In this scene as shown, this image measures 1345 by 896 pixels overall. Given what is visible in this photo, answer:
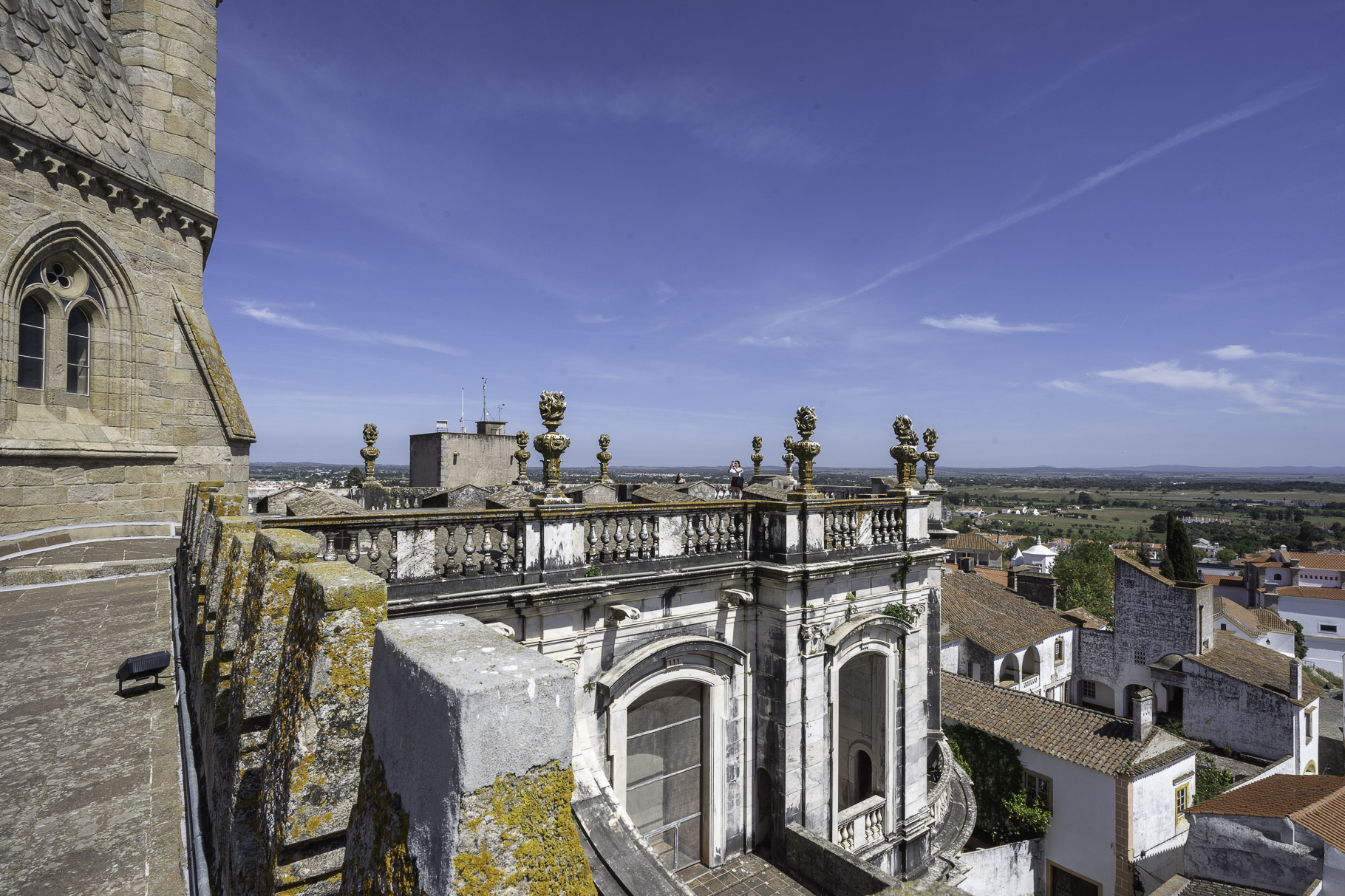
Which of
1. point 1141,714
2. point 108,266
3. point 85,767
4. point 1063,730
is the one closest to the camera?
point 85,767

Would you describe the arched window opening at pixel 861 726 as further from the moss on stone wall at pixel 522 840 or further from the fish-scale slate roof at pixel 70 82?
the fish-scale slate roof at pixel 70 82

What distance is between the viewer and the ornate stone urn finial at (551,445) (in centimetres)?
917

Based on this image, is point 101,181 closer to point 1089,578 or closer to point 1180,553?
point 1180,553

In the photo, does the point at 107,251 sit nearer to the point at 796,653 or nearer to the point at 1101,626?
the point at 796,653

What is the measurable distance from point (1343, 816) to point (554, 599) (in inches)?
955

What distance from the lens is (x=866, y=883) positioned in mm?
9773

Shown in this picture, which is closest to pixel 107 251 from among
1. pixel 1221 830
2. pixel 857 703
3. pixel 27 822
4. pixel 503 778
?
pixel 27 822

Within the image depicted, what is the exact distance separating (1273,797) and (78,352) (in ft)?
112

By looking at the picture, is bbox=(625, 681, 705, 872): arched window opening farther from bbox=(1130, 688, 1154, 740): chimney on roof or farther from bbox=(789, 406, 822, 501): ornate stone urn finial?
bbox=(1130, 688, 1154, 740): chimney on roof

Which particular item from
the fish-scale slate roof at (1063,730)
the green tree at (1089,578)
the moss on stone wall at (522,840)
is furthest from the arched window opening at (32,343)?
the green tree at (1089,578)

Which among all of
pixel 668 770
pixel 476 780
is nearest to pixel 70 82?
pixel 668 770

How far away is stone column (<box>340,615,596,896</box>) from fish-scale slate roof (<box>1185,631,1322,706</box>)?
39516mm

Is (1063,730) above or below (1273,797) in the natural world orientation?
above

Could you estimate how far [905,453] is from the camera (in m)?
13.5
